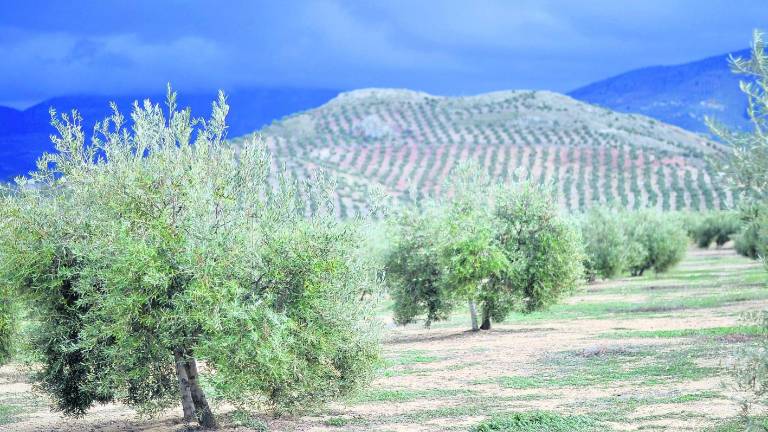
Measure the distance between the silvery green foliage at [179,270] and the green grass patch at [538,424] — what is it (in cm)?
278

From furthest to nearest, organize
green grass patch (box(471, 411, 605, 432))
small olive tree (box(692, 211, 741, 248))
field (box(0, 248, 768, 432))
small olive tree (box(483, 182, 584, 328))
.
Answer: small olive tree (box(692, 211, 741, 248))
small olive tree (box(483, 182, 584, 328))
field (box(0, 248, 768, 432))
green grass patch (box(471, 411, 605, 432))

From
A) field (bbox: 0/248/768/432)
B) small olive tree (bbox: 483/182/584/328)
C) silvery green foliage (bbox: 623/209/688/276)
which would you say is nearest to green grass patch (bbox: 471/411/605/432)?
field (bbox: 0/248/768/432)

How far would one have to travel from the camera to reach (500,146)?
136 meters

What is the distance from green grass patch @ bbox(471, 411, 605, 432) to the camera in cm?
1647

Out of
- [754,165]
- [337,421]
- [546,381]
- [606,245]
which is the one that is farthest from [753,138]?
[606,245]

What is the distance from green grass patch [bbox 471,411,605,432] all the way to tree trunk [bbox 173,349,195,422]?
18.6 ft

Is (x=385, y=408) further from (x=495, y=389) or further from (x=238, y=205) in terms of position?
(x=238, y=205)

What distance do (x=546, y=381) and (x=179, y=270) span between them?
11835 mm

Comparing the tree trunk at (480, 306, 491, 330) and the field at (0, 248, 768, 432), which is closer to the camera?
the field at (0, 248, 768, 432)

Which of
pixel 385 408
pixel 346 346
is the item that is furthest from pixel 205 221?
pixel 385 408

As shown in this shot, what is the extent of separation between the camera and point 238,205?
16719mm

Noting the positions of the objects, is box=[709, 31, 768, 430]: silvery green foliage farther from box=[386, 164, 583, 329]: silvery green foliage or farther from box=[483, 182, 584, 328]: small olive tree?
box=[483, 182, 584, 328]: small olive tree

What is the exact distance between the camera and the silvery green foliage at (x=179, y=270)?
50.3ft

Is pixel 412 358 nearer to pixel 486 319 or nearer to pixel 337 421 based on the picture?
pixel 486 319
